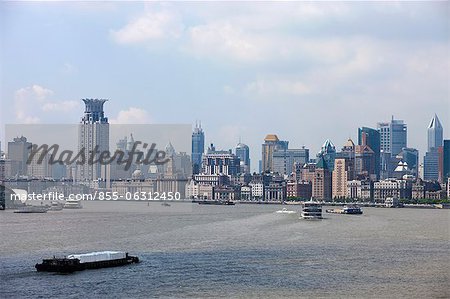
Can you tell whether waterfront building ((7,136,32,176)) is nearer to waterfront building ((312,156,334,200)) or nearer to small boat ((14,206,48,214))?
small boat ((14,206,48,214))

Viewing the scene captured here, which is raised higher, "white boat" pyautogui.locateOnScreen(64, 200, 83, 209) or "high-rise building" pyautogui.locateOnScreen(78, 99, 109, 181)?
"high-rise building" pyautogui.locateOnScreen(78, 99, 109, 181)

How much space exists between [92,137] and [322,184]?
32.8 meters

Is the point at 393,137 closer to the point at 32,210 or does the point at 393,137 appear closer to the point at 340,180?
the point at 340,180

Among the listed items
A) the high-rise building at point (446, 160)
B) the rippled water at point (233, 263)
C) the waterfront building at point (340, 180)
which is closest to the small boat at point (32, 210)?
the rippled water at point (233, 263)

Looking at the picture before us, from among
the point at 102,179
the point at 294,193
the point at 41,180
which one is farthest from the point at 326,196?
the point at 41,180

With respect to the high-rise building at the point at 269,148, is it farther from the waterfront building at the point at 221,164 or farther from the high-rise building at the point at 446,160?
the high-rise building at the point at 446,160

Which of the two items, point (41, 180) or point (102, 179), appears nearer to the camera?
point (41, 180)

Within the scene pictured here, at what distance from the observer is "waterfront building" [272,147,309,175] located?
164 m

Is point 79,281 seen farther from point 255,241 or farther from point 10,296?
point 255,241

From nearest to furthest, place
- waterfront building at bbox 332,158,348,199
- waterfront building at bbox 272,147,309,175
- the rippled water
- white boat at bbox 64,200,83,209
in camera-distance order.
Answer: the rippled water
white boat at bbox 64,200,83,209
waterfront building at bbox 332,158,348,199
waterfront building at bbox 272,147,309,175

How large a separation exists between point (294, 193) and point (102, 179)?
30101mm

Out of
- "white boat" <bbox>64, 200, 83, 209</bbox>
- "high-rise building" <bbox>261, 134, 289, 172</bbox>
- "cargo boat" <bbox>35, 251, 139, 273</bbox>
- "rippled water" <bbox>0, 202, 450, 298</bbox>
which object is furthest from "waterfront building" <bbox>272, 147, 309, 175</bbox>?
"cargo boat" <bbox>35, 251, 139, 273</bbox>

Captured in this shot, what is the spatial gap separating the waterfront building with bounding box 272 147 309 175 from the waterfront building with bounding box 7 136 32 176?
79031 millimetres

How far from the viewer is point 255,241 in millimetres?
34281
